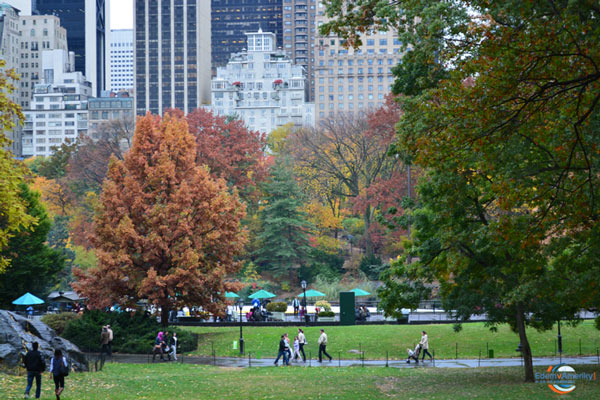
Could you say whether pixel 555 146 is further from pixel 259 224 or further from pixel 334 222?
pixel 334 222

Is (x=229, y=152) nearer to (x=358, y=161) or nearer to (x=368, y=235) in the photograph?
(x=358, y=161)

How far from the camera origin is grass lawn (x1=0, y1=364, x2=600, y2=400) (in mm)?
20750

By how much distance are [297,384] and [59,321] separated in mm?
19586

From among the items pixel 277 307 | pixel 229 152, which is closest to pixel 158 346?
pixel 277 307

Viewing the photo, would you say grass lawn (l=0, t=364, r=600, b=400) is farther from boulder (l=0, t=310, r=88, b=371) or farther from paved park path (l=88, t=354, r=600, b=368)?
paved park path (l=88, t=354, r=600, b=368)

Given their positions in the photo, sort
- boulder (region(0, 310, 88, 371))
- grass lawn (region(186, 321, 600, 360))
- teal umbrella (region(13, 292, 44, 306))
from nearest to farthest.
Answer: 1. boulder (region(0, 310, 88, 371))
2. grass lawn (region(186, 321, 600, 360))
3. teal umbrella (region(13, 292, 44, 306))

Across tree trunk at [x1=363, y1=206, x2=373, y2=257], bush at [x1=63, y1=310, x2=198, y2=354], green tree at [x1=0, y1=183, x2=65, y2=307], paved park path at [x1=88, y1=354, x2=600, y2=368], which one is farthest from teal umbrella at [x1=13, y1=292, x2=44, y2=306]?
tree trunk at [x1=363, y1=206, x2=373, y2=257]

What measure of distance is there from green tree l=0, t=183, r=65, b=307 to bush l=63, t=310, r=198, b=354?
1142 cm

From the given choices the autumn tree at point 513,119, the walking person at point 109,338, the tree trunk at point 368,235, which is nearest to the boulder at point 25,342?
the walking person at point 109,338

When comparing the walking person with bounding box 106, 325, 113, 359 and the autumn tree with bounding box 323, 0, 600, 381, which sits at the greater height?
the autumn tree with bounding box 323, 0, 600, 381

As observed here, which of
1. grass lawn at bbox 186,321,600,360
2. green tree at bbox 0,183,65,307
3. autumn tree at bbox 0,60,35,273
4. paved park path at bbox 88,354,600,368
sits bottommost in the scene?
paved park path at bbox 88,354,600,368

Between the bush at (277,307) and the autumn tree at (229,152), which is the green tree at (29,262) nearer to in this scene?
the bush at (277,307)

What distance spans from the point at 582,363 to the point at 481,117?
19.1 m

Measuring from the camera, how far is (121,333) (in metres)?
37.6
